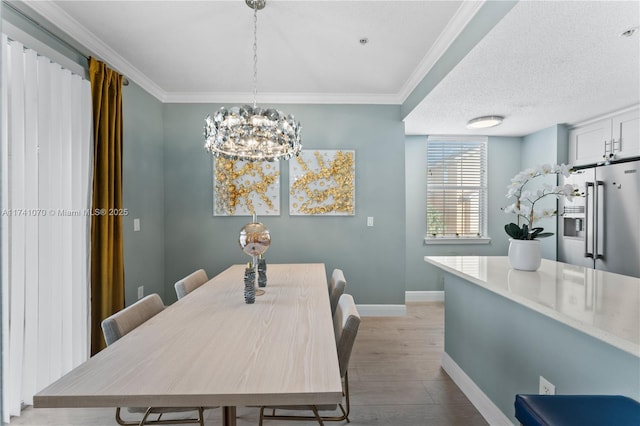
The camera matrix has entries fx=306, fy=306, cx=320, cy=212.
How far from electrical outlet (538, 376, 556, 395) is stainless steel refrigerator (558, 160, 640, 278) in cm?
192

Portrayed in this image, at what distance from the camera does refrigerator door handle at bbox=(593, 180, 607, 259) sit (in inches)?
120

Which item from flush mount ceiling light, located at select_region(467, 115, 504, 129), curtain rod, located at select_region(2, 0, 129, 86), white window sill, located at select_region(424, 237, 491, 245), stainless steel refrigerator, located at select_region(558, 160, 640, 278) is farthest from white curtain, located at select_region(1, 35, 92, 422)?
stainless steel refrigerator, located at select_region(558, 160, 640, 278)

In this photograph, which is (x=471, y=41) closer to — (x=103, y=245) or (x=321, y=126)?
(x=321, y=126)

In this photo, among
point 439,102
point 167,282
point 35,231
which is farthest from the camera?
point 167,282

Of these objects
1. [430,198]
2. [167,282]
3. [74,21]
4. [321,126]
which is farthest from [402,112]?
[167,282]

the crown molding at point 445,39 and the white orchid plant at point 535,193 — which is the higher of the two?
the crown molding at point 445,39

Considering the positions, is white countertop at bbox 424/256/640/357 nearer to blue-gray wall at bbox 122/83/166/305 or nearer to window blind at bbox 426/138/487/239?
window blind at bbox 426/138/487/239

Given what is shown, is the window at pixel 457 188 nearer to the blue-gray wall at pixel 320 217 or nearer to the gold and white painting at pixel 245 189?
the blue-gray wall at pixel 320 217

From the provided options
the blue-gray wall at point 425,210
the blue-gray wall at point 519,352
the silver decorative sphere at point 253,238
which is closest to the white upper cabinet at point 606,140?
the blue-gray wall at point 425,210

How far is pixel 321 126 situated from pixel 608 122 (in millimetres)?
2976

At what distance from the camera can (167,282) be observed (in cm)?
348

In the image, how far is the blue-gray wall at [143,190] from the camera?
285cm

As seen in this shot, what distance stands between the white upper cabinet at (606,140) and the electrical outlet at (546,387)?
2.75 m

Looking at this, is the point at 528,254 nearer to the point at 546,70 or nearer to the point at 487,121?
the point at 546,70
